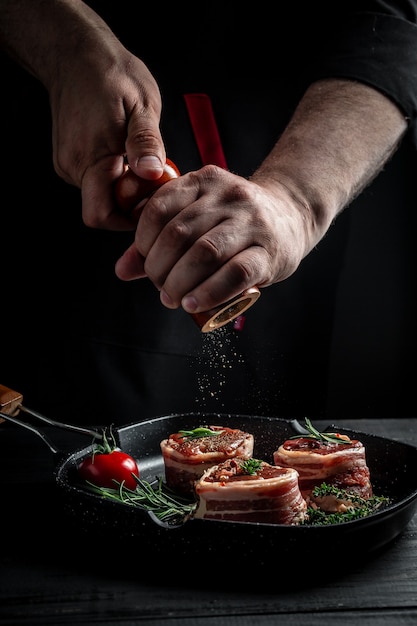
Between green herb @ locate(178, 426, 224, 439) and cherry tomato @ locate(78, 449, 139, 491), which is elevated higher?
cherry tomato @ locate(78, 449, 139, 491)

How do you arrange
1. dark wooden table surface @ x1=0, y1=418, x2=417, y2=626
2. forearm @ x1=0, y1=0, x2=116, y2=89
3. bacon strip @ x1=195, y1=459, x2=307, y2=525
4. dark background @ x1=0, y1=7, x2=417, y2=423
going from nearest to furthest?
dark wooden table surface @ x1=0, y1=418, x2=417, y2=626 < bacon strip @ x1=195, y1=459, x2=307, y2=525 < forearm @ x1=0, y1=0, x2=116, y2=89 < dark background @ x1=0, y1=7, x2=417, y2=423

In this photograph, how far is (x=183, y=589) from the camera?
3.84 feet

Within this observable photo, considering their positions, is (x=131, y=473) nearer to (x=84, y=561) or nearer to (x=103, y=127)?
(x=84, y=561)

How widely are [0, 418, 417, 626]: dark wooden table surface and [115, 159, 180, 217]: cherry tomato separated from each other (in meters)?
0.58

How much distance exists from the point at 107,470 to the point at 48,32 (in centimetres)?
93

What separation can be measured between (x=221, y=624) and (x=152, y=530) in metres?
0.18

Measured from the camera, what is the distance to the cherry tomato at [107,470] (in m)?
1.45

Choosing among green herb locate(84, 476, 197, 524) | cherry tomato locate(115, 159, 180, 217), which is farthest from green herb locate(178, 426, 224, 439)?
cherry tomato locate(115, 159, 180, 217)

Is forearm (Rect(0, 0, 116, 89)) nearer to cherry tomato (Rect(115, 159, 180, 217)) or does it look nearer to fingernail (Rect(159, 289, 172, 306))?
cherry tomato (Rect(115, 159, 180, 217))

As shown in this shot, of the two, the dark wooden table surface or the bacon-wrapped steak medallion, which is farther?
the bacon-wrapped steak medallion

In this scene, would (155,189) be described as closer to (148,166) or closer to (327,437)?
(148,166)

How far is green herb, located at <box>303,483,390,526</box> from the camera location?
1275mm

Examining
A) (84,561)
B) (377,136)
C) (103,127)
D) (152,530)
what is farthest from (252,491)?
(377,136)

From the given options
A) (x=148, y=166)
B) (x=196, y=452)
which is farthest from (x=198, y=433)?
(x=148, y=166)
